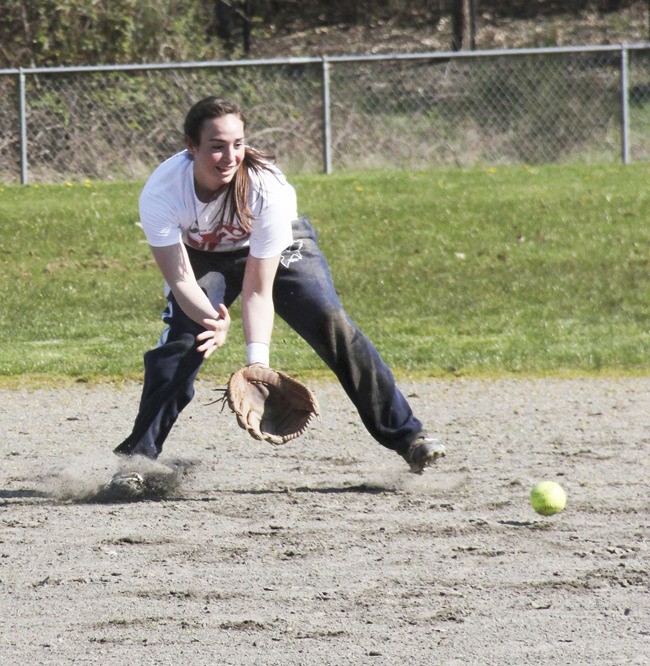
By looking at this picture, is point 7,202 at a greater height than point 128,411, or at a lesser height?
greater

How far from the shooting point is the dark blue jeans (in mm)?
5285

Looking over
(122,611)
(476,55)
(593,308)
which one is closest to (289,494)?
(122,611)

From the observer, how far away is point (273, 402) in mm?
5402

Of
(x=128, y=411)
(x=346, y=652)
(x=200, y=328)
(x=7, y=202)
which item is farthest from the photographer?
(x=7, y=202)

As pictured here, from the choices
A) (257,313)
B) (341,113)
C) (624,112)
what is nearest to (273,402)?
(257,313)

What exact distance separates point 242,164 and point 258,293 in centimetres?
54

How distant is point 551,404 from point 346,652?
4.12m

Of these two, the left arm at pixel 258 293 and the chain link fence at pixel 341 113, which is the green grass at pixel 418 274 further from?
the left arm at pixel 258 293

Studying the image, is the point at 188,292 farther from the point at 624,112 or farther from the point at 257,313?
the point at 624,112

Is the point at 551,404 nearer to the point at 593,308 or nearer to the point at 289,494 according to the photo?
the point at 289,494

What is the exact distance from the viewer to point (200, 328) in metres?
5.27

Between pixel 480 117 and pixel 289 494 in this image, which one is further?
pixel 480 117

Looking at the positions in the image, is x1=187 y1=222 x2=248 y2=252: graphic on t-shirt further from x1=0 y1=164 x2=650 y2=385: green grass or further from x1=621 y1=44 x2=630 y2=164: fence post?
x1=621 y1=44 x2=630 y2=164: fence post

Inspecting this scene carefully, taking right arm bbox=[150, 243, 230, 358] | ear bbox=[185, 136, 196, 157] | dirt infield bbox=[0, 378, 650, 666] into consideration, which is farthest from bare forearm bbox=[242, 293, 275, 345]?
dirt infield bbox=[0, 378, 650, 666]
